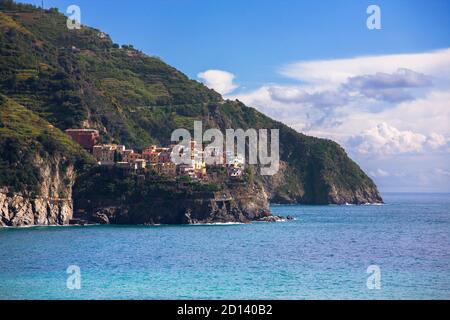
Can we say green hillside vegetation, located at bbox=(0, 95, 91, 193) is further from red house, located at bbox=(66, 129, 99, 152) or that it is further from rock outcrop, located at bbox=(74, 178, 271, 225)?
rock outcrop, located at bbox=(74, 178, 271, 225)

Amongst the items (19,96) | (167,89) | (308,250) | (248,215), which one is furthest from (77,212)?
(167,89)

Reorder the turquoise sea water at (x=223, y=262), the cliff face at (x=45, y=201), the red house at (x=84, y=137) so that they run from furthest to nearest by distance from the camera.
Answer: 1. the red house at (x=84, y=137)
2. the cliff face at (x=45, y=201)
3. the turquoise sea water at (x=223, y=262)

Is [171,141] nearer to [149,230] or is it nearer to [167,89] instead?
[167,89]

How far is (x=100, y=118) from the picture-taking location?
5728 inches

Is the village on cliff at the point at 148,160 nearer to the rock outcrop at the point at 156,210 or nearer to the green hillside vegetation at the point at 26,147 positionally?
the green hillside vegetation at the point at 26,147

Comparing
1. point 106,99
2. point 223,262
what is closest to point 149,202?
point 223,262

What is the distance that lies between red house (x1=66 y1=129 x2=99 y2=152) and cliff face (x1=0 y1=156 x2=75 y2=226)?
677 inches

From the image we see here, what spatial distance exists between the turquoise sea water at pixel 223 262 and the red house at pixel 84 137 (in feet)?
98.9

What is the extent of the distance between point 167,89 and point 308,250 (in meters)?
129

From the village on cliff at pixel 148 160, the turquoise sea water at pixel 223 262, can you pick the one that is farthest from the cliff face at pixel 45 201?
the village on cliff at pixel 148 160

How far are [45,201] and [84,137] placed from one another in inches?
1078

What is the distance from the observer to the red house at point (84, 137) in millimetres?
128375

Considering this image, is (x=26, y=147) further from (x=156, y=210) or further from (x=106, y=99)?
(x=106, y=99)

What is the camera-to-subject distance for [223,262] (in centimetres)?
6125
